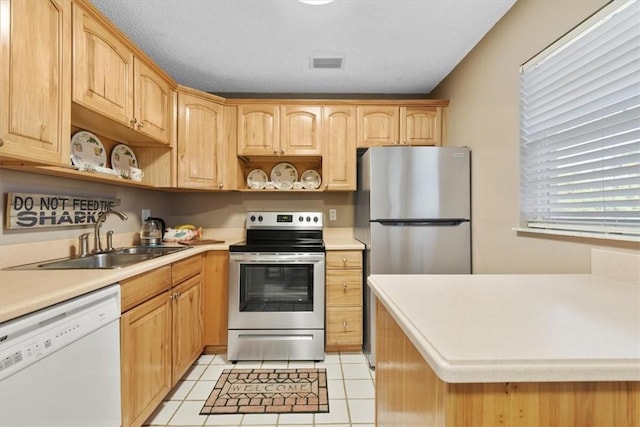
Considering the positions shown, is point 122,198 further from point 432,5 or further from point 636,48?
point 636,48

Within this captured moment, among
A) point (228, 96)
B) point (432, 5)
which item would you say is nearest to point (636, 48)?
point (432, 5)

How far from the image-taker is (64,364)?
42.8 inches

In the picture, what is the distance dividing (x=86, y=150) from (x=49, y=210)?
0.51m

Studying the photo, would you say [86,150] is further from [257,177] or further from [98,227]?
[257,177]

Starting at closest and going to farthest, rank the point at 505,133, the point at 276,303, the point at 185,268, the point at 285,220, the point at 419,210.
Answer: the point at 505,133
the point at 185,268
the point at 419,210
the point at 276,303
the point at 285,220

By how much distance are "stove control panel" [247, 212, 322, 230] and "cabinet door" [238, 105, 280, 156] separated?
0.57 m

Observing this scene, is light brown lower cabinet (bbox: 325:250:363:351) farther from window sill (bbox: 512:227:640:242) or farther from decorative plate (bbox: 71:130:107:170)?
decorative plate (bbox: 71:130:107:170)

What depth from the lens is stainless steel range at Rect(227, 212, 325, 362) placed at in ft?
7.88

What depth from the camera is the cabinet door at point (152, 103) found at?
80.4 inches

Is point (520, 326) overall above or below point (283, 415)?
above

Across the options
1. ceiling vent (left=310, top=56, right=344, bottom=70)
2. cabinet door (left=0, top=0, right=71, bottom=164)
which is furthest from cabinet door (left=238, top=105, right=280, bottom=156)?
cabinet door (left=0, top=0, right=71, bottom=164)

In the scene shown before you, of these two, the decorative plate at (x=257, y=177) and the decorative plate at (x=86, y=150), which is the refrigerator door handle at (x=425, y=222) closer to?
the decorative plate at (x=257, y=177)

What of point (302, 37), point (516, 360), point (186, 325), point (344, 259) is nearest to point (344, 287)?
point (344, 259)

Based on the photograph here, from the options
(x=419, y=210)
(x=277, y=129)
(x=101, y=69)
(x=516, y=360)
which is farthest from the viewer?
(x=277, y=129)
